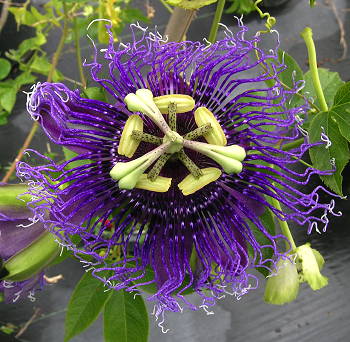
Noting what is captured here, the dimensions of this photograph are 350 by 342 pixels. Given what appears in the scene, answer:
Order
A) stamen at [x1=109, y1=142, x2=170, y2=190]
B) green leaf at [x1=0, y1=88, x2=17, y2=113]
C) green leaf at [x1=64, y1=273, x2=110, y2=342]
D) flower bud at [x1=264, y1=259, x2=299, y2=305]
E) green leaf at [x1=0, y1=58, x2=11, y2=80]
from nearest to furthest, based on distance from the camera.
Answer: stamen at [x1=109, y1=142, x2=170, y2=190], flower bud at [x1=264, y1=259, x2=299, y2=305], green leaf at [x1=64, y1=273, x2=110, y2=342], green leaf at [x1=0, y1=88, x2=17, y2=113], green leaf at [x1=0, y1=58, x2=11, y2=80]

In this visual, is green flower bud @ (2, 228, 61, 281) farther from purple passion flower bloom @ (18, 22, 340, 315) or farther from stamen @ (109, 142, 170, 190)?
stamen @ (109, 142, 170, 190)

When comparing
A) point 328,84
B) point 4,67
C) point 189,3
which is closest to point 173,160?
point 189,3

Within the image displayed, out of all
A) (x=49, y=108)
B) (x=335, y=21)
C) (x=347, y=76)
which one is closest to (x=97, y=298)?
(x=49, y=108)

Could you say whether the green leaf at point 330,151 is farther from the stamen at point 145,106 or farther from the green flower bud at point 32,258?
the green flower bud at point 32,258

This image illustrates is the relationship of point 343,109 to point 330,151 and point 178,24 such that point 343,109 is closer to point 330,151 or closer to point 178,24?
point 330,151

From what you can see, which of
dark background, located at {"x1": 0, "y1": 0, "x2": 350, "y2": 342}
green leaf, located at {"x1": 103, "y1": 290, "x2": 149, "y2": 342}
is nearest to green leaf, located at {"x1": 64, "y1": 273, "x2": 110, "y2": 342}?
green leaf, located at {"x1": 103, "y1": 290, "x2": 149, "y2": 342}

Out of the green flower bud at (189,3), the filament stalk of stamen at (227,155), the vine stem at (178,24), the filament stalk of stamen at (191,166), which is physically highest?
the green flower bud at (189,3)

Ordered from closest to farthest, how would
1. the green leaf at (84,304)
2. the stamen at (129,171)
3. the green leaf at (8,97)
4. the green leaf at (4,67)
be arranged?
the stamen at (129,171)
the green leaf at (84,304)
the green leaf at (8,97)
the green leaf at (4,67)

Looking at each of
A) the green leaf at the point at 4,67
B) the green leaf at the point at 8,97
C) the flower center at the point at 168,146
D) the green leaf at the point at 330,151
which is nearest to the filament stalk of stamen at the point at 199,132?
the flower center at the point at 168,146

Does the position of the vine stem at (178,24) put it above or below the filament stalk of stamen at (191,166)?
→ above

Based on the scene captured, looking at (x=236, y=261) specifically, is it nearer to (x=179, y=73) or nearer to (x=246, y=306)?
(x=179, y=73)
